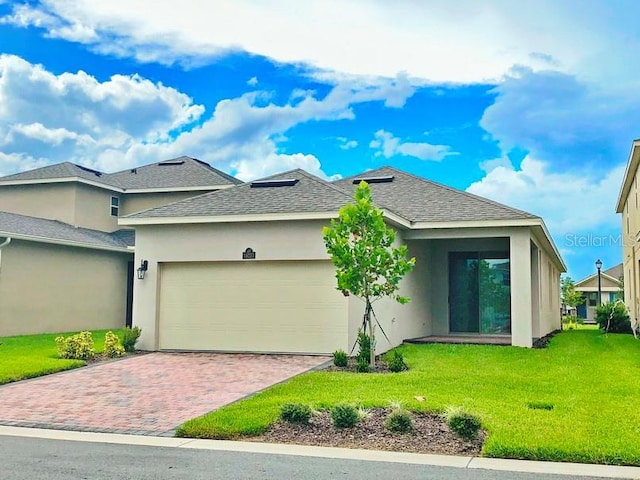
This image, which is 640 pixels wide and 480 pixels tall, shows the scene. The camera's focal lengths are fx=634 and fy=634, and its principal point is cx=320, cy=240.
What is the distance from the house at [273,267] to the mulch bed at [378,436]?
261 inches

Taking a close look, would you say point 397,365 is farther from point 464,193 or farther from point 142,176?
point 142,176

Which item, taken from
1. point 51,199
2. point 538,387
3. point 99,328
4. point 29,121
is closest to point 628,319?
point 538,387

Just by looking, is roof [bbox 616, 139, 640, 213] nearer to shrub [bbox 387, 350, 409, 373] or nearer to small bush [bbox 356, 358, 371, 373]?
shrub [bbox 387, 350, 409, 373]

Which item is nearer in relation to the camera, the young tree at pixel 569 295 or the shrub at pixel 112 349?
the shrub at pixel 112 349

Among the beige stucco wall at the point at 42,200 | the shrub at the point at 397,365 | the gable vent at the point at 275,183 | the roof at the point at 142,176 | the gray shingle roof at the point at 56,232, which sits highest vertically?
the roof at the point at 142,176

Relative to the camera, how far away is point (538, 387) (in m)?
9.75

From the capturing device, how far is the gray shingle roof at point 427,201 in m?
16.1

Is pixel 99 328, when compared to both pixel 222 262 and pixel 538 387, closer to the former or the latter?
pixel 222 262

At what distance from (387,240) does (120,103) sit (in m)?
15.0

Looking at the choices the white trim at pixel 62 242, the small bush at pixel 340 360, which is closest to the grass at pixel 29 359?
the white trim at pixel 62 242

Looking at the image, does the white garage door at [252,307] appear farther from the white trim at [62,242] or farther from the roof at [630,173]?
the roof at [630,173]

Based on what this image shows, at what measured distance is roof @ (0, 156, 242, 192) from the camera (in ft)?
82.5

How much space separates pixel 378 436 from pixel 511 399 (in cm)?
254

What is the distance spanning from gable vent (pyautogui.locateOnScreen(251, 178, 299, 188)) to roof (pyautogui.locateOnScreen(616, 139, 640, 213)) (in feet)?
30.2
